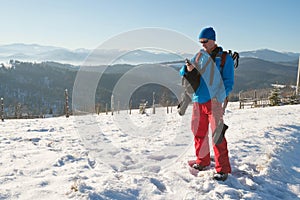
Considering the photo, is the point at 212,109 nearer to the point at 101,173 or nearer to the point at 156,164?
the point at 156,164

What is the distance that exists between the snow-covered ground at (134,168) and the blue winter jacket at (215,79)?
1194 mm

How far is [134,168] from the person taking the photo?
14.0ft

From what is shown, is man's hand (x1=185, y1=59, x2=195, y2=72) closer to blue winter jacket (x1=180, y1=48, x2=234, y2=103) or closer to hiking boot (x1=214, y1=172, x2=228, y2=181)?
blue winter jacket (x1=180, y1=48, x2=234, y2=103)

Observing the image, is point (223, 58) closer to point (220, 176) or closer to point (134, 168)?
point (220, 176)

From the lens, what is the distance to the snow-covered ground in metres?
3.25

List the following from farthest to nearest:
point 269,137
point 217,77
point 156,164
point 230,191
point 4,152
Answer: point 269,137, point 4,152, point 156,164, point 217,77, point 230,191

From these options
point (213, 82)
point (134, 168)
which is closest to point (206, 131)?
point (213, 82)

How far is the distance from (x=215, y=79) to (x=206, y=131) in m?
0.89

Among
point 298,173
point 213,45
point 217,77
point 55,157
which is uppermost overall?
point 213,45

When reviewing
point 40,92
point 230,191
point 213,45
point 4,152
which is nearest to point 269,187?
point 230,191

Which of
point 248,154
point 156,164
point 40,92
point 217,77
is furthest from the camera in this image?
point 40,92

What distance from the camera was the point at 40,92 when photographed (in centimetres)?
17525

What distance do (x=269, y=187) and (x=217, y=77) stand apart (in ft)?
6.00

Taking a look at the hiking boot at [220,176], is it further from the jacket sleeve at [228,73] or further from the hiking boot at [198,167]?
the jacket sleeve at [228,73]
